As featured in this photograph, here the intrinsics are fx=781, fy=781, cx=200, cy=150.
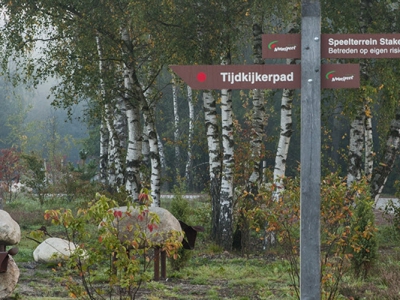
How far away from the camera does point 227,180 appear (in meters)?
17.8

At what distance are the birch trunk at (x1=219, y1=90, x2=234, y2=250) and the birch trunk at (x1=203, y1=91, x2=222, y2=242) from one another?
A: 0.18 m

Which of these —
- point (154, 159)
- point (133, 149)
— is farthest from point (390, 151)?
point (133, 149)

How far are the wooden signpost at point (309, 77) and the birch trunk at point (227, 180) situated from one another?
1066 centimetres

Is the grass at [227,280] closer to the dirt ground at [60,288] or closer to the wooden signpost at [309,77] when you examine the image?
the dirt ground at [60,288]

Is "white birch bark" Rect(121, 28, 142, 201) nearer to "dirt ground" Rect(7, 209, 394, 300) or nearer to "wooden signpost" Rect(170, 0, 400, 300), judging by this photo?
"dirt ground" Rect(7, 209, 394, 300)

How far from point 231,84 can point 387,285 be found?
5.62 meters

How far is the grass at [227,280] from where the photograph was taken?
1075 cm

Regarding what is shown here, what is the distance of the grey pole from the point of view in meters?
6.84

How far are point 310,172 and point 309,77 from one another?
0.84 m

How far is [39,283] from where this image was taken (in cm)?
1195

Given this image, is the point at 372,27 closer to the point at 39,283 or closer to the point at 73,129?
the point at 39,283

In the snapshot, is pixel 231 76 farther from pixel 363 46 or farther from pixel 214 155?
pixel 214 155

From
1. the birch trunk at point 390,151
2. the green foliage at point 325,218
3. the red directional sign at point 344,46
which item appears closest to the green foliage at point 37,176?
the birch trunk at point 390,151

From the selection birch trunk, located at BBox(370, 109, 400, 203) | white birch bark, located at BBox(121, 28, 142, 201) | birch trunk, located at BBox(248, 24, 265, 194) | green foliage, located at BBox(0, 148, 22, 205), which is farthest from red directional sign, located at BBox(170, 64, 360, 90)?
green foliage, located at BBox(0, 148, 22, 205)
